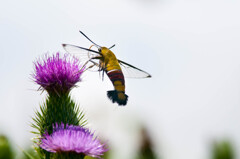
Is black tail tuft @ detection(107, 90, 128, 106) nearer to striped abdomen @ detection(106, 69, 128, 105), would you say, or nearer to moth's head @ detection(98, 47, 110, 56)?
striped abdomen @ detection(106, 69, 128, 105)

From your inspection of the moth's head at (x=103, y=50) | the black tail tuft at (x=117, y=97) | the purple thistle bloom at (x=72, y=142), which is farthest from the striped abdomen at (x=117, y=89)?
the purple thistle bloom at (x=72, y=142)

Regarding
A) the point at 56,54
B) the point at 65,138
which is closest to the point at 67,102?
the point at 56,54

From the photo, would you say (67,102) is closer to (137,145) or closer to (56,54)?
(56,54)

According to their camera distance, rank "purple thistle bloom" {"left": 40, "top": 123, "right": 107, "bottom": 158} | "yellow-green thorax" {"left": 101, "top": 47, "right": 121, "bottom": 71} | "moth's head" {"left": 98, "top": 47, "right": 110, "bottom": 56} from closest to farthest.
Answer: "purple thistle bloom" {"left": 40, "top": 123, "right": 107, "bottom": 158}
"yellow-green thorax" {"left": 101, "top": 47, "right": 121, "bottom": 71}
"moth's head" {"left": 98, "top": 47, "right": 110, "bottom": 56}

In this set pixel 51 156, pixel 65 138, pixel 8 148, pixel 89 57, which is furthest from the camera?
pixel 8 148

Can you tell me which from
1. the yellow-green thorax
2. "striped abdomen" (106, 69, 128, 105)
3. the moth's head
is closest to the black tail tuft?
"striped abdomen" (106, 69, 128, 105)
